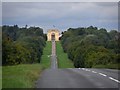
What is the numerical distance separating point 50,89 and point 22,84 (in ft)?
4.63

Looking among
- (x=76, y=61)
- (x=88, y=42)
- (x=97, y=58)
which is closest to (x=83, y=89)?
(x=97, y=58)

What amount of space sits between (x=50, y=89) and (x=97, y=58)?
6959 cm

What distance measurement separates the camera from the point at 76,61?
368ft

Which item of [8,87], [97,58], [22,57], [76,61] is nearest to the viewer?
[8,87]

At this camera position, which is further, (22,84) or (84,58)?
(84,58)

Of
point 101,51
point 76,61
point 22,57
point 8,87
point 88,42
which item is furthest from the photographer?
point 88,42

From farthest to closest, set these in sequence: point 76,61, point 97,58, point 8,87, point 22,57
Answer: point 76,61 < point 97,58 < point 22,57 < point 8,87

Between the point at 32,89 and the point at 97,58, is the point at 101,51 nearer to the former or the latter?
the point at 97,58

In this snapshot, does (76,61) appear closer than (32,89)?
No

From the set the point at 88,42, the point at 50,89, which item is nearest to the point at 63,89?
the point at 50,89

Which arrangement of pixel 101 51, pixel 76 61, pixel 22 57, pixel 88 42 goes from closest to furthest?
pixel 22 57, pixel 101 51, pixel 76 61, pixel 88 42

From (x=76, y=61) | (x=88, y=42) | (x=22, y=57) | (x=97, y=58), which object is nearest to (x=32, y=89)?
(x=22, y=57)

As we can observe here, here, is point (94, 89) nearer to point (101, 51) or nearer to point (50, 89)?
point (50, 89)

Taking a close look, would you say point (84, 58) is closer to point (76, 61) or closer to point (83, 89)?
point (76, 61)
